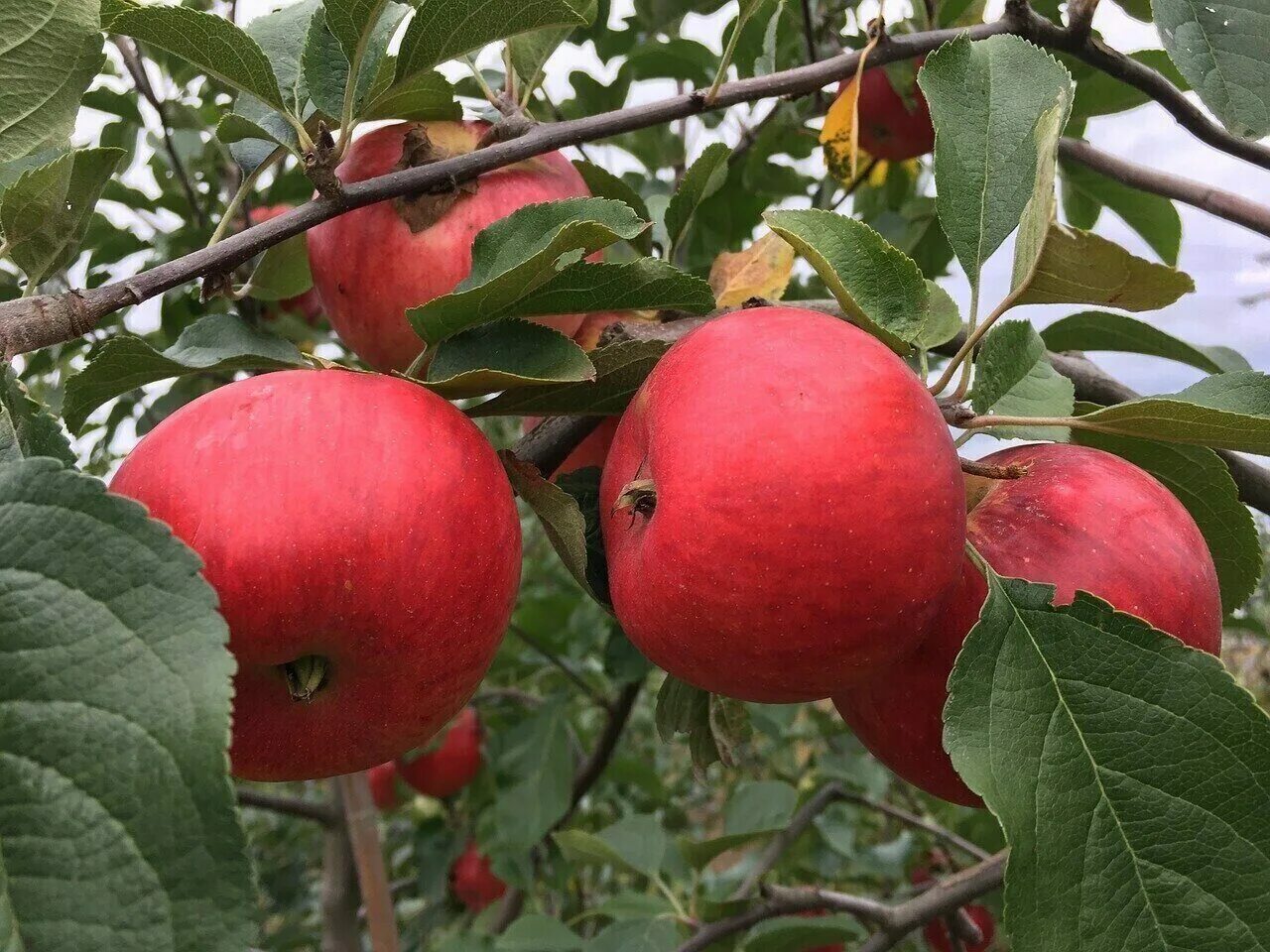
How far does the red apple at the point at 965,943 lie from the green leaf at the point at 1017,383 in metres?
1.00

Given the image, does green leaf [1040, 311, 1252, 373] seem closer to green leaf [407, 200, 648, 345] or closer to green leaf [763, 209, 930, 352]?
green leaf [763, 209, 930, 352]

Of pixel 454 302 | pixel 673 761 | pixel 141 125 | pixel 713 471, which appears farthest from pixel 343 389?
pixel 673 761

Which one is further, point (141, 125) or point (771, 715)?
point (771, 715)

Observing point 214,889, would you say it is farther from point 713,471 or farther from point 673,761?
point 673,761

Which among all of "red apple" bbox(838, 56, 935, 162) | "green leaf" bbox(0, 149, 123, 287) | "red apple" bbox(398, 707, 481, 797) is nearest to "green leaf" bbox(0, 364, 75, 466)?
"green leaf" bbox(0, 149, 123, 287)

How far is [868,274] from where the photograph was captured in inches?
20.7

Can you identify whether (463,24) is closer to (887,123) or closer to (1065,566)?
(1065,566)

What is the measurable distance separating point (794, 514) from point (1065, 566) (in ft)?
0.56

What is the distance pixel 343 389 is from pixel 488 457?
8 centimetres

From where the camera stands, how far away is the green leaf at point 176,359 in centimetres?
55

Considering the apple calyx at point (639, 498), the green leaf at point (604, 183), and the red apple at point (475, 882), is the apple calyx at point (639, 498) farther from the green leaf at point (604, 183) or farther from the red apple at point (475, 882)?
the red apple at point (475, 882)

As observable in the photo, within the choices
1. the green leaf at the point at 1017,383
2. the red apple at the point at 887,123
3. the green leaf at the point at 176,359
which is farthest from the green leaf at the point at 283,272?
the red apple at the point at 887,123

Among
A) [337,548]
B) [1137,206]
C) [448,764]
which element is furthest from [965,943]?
[337,548]

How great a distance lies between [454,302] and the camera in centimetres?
51
